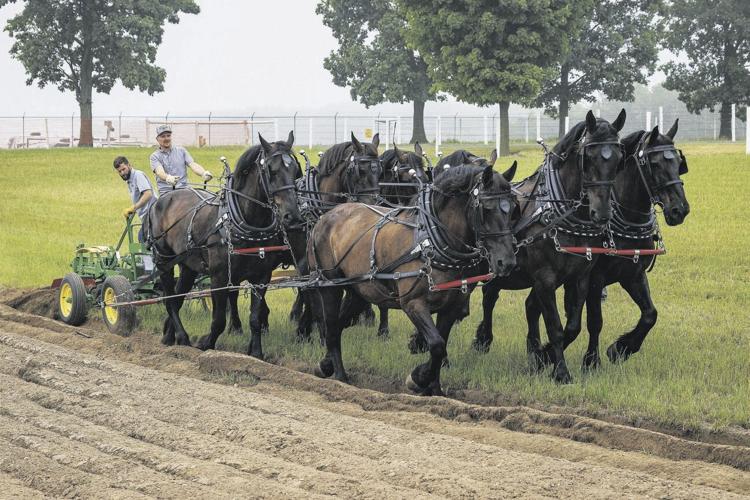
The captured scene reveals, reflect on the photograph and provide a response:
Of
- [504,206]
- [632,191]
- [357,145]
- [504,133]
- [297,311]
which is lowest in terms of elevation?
[297,311]

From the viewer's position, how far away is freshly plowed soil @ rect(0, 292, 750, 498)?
7527mm

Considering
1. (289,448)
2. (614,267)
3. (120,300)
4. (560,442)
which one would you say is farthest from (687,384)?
(120,300)

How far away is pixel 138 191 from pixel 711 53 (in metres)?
46.1

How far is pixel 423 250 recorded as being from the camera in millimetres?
10289

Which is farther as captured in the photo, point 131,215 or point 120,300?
point 131,215

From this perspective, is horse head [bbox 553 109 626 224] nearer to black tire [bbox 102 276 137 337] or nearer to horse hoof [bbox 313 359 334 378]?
horse hoof [bbox 313 359 334 378]

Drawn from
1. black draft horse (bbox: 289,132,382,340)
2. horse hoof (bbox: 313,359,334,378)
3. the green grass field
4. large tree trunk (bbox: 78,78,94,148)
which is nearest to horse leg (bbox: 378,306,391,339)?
the green grass field

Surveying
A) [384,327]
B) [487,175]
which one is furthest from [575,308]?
[384,327]

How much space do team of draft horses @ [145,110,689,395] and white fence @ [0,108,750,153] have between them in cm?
4453

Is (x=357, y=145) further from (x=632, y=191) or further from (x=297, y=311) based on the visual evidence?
(x=632, y=191)

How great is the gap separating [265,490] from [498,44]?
38735mm

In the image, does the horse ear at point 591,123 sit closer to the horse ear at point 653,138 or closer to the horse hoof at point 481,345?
the horse ear at point 653,138

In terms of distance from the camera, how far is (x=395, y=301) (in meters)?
10.9

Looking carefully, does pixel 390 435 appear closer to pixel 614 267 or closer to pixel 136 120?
pixel 614 267
